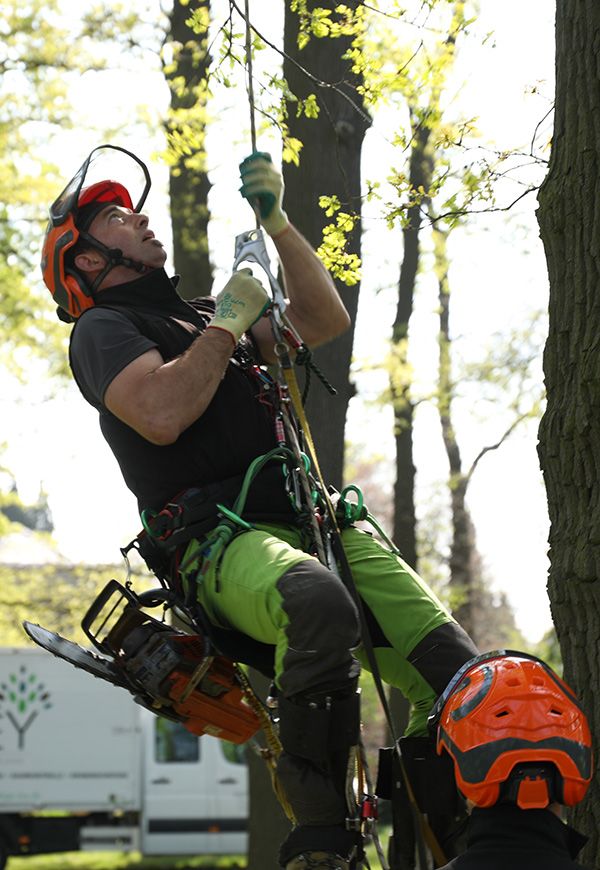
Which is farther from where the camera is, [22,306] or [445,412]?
[445,412]

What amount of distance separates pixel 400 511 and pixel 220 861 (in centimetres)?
734

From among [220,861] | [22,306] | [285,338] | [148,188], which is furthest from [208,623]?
[220,861]

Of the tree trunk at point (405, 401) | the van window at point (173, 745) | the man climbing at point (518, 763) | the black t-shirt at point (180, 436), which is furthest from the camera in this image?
the van window at point (173, 745)

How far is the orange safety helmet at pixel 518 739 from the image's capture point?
2746 mm

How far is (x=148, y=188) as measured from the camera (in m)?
4.64

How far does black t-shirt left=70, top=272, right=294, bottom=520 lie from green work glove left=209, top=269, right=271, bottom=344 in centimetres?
23

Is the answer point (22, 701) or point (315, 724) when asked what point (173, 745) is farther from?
point (315, 724)

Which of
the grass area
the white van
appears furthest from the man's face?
the grass area

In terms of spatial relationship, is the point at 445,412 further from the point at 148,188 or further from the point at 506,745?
the point at 506,745

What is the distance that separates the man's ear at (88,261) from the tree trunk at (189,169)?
525 cm

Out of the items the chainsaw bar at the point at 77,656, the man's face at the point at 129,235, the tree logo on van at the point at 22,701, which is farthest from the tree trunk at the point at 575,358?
the tree logo on van at the point at 22,701

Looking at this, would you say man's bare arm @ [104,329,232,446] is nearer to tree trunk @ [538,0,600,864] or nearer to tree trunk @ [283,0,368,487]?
tree trunk @ [538,0,600,864]

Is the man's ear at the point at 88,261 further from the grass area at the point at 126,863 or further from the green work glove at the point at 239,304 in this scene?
the grass area at the point at 126,863

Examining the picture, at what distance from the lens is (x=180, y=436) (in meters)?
3.79
